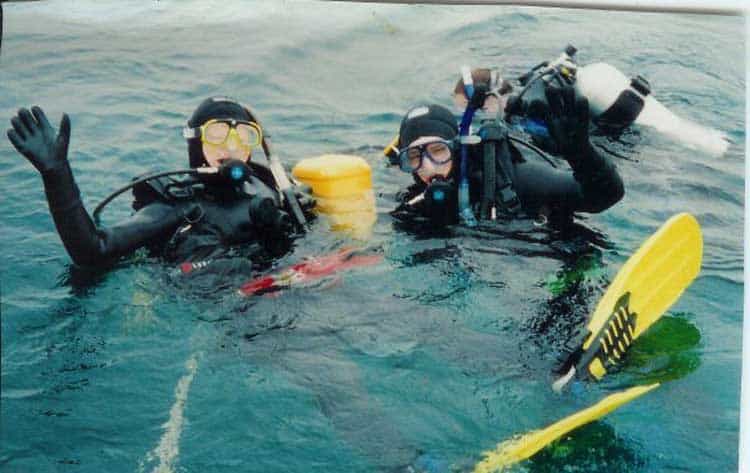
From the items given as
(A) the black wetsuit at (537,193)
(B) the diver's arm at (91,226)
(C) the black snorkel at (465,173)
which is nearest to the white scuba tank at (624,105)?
(A) the black wetsuit at (537,193)

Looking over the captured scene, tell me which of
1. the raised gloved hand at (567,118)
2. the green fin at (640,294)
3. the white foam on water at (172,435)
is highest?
the raised gloved hand at (567,118)

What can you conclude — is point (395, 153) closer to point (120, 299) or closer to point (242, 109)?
point (242, 109)

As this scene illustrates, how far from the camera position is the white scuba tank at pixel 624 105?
15.2ft

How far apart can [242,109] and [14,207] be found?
1.12 metres

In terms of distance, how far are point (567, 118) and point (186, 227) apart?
5.57ft

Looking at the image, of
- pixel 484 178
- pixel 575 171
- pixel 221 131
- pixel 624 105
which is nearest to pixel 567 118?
pixel 575 171

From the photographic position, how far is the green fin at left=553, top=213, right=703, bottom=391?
271 cm

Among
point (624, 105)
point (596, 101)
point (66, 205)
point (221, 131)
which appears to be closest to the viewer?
point (66, 205)

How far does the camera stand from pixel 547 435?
2428 mm

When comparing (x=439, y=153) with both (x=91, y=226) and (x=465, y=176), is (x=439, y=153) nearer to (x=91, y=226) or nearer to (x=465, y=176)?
(x=465, y=176)

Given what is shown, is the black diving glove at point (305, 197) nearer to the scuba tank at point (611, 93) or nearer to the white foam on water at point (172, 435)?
the white foam on water at point (172, 435)

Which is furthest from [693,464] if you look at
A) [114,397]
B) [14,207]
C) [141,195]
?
[14,207]

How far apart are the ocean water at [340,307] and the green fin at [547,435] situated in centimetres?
7

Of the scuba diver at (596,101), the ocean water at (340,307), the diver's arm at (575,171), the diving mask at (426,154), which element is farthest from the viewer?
the scuba diver at (596,101)
